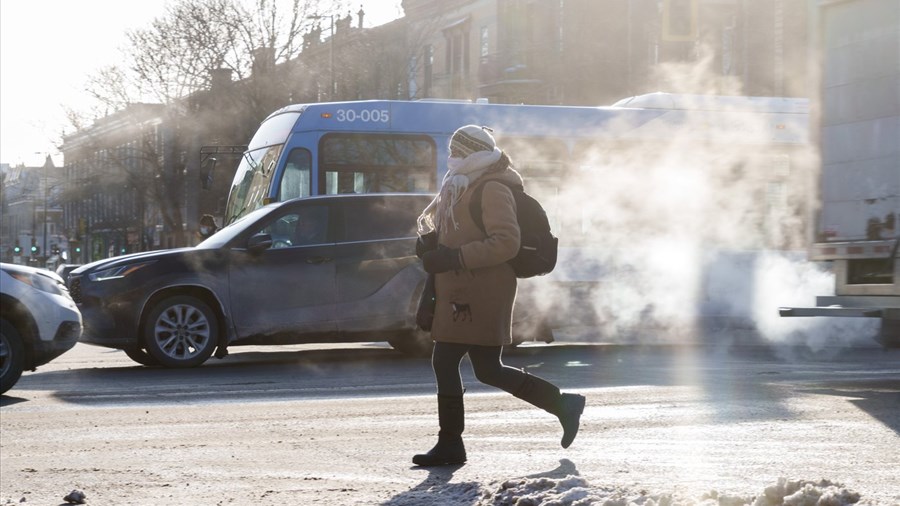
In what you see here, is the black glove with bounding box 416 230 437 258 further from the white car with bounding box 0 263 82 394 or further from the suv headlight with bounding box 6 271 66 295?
the suv headlight with bounding box 6 271 66 295

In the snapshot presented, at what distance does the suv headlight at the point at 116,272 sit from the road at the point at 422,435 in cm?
90

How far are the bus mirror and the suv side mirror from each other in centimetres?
558

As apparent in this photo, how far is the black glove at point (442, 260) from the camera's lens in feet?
19.9

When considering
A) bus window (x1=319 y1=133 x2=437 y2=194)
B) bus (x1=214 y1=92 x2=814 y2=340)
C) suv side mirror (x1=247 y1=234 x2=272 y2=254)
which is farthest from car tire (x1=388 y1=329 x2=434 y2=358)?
bus window (x1=319 y1=133 x2=437 y2=194)

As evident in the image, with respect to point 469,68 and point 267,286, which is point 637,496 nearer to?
point 267,286

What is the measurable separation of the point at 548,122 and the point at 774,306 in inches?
149

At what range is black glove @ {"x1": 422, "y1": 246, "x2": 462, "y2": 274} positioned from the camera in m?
6.08

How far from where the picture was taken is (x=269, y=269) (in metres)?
12.5

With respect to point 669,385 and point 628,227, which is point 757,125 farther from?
point 669,385

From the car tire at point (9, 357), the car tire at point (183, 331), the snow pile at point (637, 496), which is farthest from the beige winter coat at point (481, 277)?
the car tire at point (183, 331)

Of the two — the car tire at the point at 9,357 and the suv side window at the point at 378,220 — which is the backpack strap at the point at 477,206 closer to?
the car tire at the point at 9,357

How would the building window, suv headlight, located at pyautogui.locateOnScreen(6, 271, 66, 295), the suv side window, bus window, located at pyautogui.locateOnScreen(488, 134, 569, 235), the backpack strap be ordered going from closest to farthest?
the backpack strap → suv headlight, located at pyautogui.locateOnScreen(6, 271, 66, 295) → the suv side window → bus window, located at pyautogui.locateOnScreen(488, 134, 569, 235) → the building window

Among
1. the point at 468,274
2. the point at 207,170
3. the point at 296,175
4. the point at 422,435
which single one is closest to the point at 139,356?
the point at 296,175

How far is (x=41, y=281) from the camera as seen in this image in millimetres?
10562
